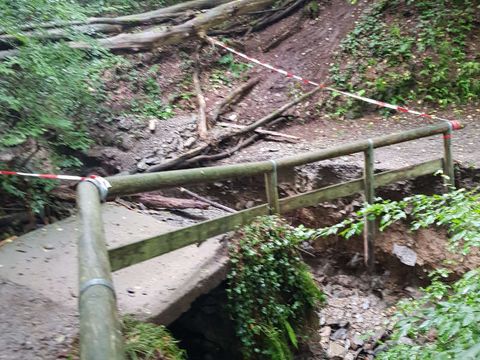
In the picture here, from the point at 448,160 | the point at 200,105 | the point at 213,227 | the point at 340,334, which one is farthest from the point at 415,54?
the point at 213,227

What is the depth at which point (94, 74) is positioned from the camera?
6.35 metres

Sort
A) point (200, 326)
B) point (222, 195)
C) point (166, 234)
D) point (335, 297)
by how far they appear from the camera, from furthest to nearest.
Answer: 1. point (222, 195)
2. point (335, 297)
3. point (200, 326)
4. point (166, 234)

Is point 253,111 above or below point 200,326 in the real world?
above

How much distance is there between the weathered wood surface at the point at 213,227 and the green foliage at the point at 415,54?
366cm

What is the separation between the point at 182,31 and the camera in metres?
8.94

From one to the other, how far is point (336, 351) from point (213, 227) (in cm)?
221

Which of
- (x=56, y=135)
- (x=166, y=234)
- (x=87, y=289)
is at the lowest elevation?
(x=87, y=289)

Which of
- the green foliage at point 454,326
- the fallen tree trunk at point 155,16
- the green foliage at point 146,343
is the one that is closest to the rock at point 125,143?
the fallen tree trunk at point 155,16

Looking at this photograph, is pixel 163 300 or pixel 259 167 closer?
pixel 163 300

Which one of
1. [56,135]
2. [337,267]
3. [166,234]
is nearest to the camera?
[166,234]

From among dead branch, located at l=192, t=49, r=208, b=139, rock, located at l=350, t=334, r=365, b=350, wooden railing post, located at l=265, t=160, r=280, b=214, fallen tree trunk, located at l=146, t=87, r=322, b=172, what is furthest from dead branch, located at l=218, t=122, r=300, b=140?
wooden railing post, located at l=265, t=160, r=280, b=214

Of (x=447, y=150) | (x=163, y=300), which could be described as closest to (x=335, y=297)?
(x=447, y=150)

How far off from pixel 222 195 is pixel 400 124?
328 cm

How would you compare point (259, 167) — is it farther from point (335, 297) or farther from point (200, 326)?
point (335, 297)
